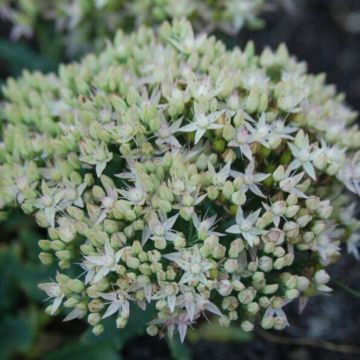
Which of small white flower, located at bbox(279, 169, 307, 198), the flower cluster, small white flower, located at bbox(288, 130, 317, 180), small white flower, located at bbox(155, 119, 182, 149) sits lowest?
small white flower, located at bbox(279, 169, 307, 198)

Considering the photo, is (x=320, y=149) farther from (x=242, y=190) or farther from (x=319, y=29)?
(x=319, y=29)

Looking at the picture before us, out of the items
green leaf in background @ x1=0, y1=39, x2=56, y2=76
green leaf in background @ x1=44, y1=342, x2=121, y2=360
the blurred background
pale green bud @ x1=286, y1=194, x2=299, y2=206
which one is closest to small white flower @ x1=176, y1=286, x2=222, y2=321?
pale green bud @ x1=286, y1=194, x2=299, y2=206

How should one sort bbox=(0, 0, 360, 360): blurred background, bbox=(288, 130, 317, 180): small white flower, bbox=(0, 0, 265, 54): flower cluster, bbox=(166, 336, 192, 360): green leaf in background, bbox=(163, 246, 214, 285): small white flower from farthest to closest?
1. bbox=(0, 0, 265, 54): flower cluster
2. bbox=(0, 0, 360, 360): blurred background
3. bbox=(166, 336, 192, 360): green leaf in background
4. bbox=(288, 130, 317, 180): small white flower
5. bbox=(163, 246, 214, 285): small white flower

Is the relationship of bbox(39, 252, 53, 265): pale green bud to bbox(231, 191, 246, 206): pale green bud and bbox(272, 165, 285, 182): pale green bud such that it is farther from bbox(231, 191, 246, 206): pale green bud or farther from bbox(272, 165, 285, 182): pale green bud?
bbox(272, 165, 285, 182): pale green bud

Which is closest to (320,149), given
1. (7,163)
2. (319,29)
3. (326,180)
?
(326,180)

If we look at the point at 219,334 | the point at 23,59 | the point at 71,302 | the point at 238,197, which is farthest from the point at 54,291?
the point at 23,59

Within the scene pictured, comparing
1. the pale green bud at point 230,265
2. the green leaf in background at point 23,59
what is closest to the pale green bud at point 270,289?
the pale green bud at point 230,265
